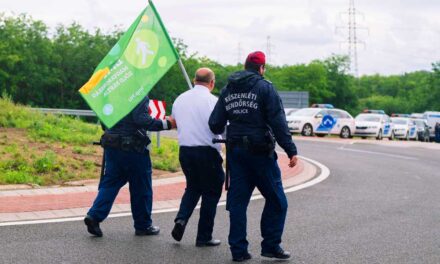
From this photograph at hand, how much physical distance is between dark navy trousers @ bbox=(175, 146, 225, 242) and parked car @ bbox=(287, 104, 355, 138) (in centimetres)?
2976

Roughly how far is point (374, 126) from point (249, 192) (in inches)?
1292

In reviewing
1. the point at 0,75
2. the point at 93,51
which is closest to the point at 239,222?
the point at 0,75

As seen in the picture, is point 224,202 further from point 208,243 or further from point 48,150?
point 48,150

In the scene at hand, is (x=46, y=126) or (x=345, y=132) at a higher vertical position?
(x=46, y=126)

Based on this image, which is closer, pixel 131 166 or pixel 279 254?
pixel 279 254

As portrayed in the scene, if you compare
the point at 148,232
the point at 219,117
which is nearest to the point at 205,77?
the point at 219,117

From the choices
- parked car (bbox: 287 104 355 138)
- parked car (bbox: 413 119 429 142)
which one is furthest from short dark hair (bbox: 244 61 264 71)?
parked car (bbox: 413 119 429 142)

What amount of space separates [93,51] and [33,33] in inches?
185

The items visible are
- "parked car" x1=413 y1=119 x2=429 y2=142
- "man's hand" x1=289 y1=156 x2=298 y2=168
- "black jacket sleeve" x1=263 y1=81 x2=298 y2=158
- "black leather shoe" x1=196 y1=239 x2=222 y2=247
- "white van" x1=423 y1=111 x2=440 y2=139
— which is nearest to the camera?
"black jacket sleeve" x1=263 y1=81 x2=298 y2=158

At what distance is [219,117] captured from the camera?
25.4ft

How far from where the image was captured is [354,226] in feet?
32.2

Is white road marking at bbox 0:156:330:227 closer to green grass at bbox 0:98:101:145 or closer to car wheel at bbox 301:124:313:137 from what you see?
green grass at bbox 0:98:101:145

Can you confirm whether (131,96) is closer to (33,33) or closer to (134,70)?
(134,70)

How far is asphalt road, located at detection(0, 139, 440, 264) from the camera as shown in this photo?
765cm
